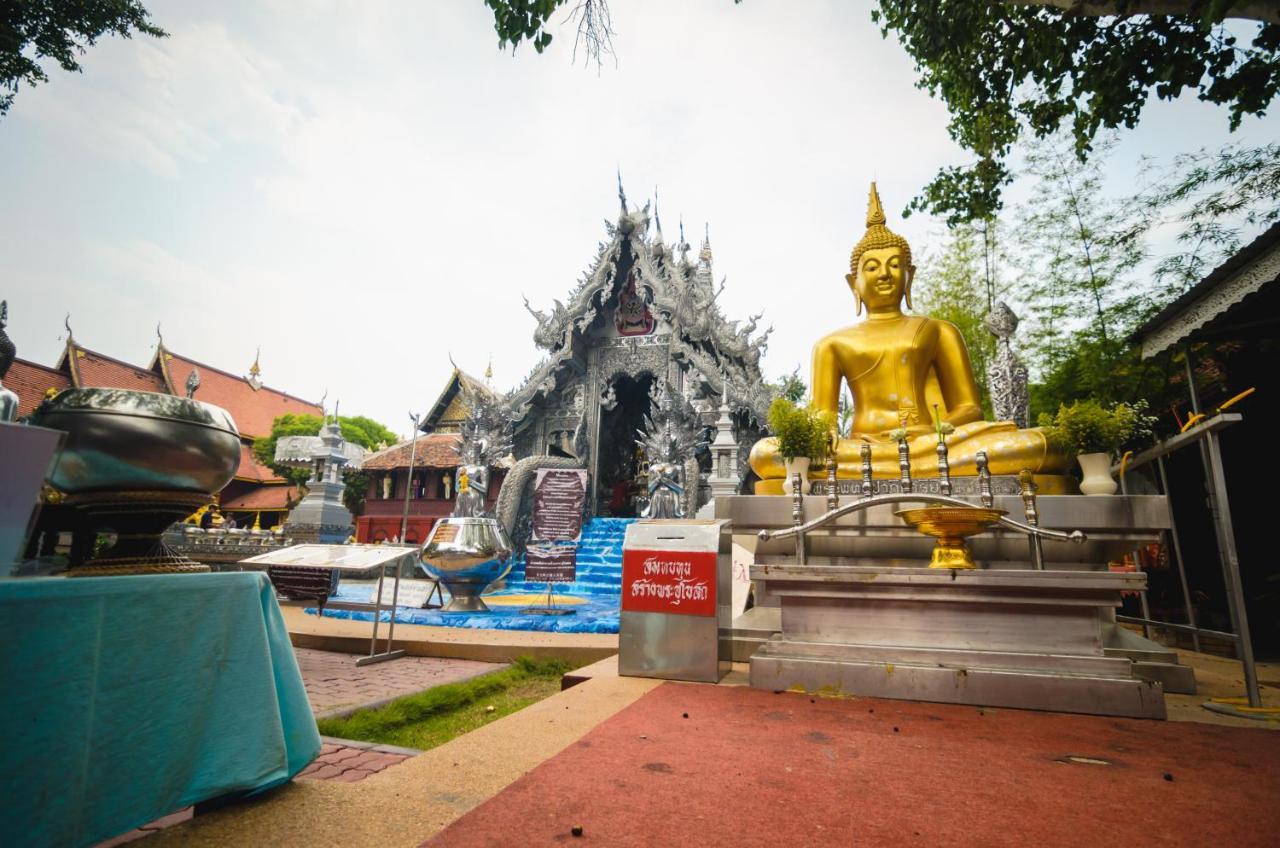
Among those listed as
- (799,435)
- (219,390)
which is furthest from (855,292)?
(219,390)

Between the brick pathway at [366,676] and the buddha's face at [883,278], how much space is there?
17.2 feet

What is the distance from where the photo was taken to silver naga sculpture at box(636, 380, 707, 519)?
1142 cm

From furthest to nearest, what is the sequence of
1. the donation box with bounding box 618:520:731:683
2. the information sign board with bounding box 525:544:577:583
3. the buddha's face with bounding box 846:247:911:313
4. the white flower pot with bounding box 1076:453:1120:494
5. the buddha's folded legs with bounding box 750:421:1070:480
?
the information sign board with bounding box 525:544:577:583 → the buddha's face with bounding box 846:247:911:313 → the buddha's folded legs with bounding box 750:421:1070:480 → the white flower pot with bounding box 1076:453:1120:494 → the donation box with bounding box 618:520:731:683

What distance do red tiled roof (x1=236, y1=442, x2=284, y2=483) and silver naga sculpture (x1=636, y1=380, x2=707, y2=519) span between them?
18969 millimetres

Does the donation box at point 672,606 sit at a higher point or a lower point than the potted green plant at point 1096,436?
lower

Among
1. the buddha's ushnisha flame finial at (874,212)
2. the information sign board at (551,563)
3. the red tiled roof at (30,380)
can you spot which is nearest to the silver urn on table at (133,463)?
the information sign board at (551,563)

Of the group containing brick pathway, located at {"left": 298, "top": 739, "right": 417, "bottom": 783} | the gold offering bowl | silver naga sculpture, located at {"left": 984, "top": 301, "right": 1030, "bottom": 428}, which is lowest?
brick pathway, located at {"left": 298, "top": 739, "right": 417, "bottom": 783}

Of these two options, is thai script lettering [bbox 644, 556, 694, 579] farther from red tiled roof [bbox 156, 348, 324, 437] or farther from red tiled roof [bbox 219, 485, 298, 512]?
red tiled roof [bbox 156, 348, 324, 437]

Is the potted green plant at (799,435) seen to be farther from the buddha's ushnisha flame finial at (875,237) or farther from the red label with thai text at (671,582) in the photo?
the buddha's ushnisha flame finial at (875,237)

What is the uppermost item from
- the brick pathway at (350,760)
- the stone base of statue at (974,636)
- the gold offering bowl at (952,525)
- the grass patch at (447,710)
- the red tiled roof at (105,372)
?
the red tiled roof at (105,372)

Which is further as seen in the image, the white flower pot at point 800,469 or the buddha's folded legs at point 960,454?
the white flower pot at point 800,469

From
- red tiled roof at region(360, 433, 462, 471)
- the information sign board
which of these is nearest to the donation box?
the information sign board

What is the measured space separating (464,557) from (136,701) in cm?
635

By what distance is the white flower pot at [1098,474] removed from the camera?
4.40 m
